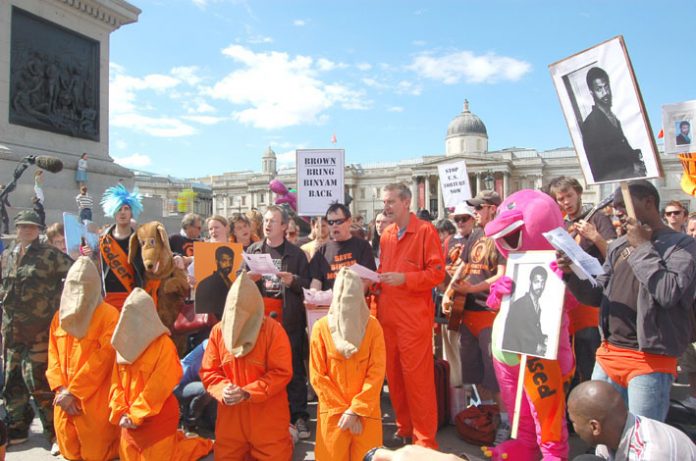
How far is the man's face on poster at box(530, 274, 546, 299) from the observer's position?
311 centimetres

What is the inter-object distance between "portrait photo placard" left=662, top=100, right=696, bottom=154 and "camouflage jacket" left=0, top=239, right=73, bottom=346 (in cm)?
621

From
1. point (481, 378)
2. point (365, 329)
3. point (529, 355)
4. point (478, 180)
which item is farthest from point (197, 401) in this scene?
point (478, 180)

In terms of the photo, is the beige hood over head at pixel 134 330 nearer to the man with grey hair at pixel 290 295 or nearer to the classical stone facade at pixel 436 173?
the man with grey hair at pixel 290 295

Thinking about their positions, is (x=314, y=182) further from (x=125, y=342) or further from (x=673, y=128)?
(x=673, y=128)

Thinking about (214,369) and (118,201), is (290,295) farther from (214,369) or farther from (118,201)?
(118,201)

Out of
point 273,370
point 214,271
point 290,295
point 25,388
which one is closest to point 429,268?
point 290,295

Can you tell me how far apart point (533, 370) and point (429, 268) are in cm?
114

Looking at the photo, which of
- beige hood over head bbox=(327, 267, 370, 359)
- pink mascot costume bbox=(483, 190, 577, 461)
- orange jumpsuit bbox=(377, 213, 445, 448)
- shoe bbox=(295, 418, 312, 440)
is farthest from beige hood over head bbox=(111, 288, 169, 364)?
pink mascot costume bbox=(483, 190, 577, 461)

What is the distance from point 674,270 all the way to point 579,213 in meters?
2.01

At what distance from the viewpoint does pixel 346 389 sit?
11.1 ft

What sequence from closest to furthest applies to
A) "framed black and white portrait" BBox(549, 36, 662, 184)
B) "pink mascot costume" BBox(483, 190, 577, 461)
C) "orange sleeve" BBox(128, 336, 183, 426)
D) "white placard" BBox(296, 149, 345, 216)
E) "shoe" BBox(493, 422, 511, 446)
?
"framed black and white portrait" BBox(549, 36, 662, 184), "pink mascot costume" BBox(483, 190, 577, 461), "orange sleeve" BBox(128, 336, 183, 426), "shoe" BBox(493, 422, 511, 446), "white placard" BBox(296, 149, 345, 216)

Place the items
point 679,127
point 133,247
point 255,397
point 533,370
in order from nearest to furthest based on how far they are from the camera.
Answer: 1. point 533,370
2. point 255,397
3. point 133,247
4. point 679,127

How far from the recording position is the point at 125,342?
11.6ft

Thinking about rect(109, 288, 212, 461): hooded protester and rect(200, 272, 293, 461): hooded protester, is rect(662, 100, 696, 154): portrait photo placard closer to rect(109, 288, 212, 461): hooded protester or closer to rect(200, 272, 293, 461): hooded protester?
rect(200, 272, 293, 461): hooded protester
